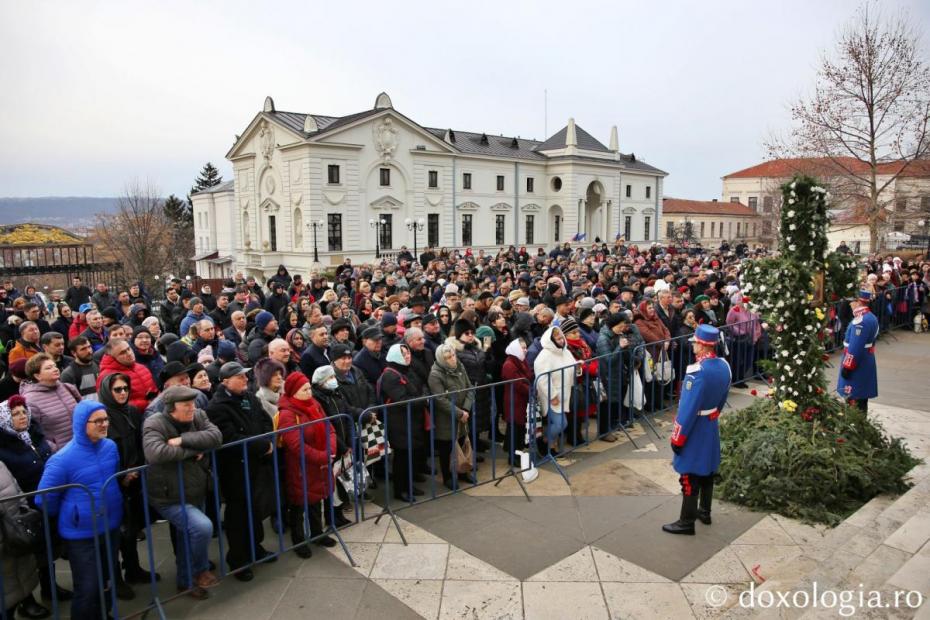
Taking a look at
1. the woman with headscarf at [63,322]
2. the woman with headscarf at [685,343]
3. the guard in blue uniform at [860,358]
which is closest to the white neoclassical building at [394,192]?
the woman with headscarf at [63,322]

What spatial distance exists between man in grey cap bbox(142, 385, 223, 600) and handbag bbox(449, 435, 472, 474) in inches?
97.4

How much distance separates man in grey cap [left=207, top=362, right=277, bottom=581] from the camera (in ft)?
15.4

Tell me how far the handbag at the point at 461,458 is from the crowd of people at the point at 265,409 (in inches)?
0.8

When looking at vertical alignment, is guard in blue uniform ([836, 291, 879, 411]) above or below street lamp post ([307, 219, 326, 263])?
below

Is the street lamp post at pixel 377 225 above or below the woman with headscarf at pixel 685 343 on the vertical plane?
above

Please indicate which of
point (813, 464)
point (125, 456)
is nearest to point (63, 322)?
point (125, 456)

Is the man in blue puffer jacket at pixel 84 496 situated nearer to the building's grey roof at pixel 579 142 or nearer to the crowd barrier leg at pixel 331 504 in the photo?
the crowd barrier leg at pixel 331 504

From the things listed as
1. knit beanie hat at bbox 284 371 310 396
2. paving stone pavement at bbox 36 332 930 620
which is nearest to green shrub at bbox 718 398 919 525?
paving stone pavement at bbox 36 332 930 620

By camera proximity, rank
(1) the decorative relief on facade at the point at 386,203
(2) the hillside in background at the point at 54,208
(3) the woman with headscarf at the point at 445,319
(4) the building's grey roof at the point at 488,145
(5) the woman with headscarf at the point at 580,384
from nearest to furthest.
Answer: (5) the woman with headscarf at the point at 580,384, (3) the woman with headscarf at the point at 445,319, (1) the decorative relief on facade at the point at 386,203, (4) the building's grey roof at the point at 488,145, (2) the hillside in background at the point at 54,208

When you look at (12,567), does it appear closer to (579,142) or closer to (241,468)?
(241,468)

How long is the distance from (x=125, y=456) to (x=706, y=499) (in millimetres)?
4938

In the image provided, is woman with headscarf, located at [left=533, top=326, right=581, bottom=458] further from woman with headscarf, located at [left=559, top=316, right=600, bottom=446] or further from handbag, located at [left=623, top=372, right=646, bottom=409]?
handbag, located at [left=623, top=372, right=646, bottom=409]

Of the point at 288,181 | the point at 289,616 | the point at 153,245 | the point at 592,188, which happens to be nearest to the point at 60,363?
the point at 289,616

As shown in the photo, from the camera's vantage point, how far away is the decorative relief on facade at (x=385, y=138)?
39281mm
